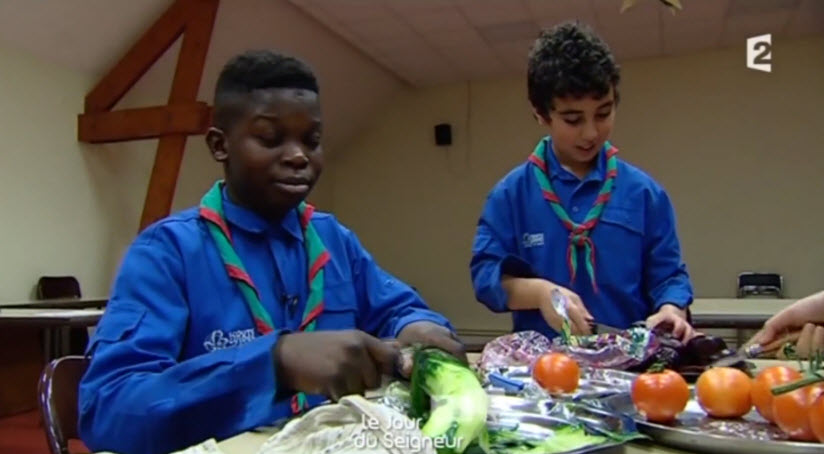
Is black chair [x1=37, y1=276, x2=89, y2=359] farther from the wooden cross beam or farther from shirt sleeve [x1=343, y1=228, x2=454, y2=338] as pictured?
shirt sleeve [x1=343, y1=228, x2=454, y2=338]

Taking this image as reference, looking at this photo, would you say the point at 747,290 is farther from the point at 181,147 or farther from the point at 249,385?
the point at 249,385

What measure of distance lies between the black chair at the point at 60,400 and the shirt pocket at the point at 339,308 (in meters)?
0.39

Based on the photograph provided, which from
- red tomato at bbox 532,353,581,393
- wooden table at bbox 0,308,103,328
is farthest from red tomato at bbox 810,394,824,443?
wooden table at bbox 0,308,103,328

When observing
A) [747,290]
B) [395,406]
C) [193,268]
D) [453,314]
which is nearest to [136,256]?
[193,268]

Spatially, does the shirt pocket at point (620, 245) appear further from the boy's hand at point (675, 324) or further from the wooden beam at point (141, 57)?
the wooden beam at point (141, 57)

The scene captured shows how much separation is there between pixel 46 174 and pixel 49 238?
0.45 metres

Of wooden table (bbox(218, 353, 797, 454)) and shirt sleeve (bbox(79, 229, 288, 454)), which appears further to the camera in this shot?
shirt sleeve (bbox(79, 229, 288, 454))

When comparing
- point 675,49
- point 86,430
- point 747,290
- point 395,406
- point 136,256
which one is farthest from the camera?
point 675,49

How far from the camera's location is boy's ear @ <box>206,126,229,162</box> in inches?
50.1

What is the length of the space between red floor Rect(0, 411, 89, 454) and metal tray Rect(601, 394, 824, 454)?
3.53 meters

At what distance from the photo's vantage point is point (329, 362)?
0.87 metres

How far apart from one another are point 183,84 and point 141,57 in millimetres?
421

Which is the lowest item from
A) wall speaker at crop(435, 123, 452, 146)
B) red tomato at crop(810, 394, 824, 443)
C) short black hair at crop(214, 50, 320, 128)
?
red tomato at crop(810, 394, 824, 443)

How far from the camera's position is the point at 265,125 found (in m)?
1.22
